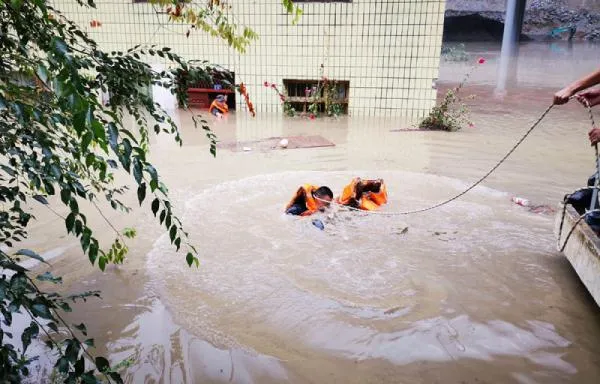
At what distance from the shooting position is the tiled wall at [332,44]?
8750 millimetres

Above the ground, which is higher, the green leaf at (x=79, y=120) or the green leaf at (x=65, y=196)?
the green leaf at (x=79, y=120)

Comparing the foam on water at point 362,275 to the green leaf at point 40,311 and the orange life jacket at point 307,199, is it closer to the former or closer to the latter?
the orange life jacket at point 307,199

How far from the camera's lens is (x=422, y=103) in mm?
9062

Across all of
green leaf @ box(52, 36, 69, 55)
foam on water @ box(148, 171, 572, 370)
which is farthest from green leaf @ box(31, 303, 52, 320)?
foam on water @ box(148, 171, 572, 370)

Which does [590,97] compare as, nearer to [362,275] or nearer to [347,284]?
[362,275]

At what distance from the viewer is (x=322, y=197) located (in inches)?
188

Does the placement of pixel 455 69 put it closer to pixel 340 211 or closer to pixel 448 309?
pixel 340 211

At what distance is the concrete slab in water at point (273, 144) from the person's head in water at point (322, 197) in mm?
2393

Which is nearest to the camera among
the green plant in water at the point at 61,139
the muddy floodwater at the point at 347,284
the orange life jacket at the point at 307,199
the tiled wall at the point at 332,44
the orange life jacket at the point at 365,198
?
the green plant in water at the point at 61,139

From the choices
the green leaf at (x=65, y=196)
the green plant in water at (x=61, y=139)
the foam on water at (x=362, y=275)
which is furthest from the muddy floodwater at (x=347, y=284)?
the green leaf at (x=65, y=196)

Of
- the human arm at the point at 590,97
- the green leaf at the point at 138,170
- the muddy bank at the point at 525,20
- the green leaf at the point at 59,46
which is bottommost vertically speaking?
the green leaf at the point at 138,170

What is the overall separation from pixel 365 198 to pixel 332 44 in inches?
201

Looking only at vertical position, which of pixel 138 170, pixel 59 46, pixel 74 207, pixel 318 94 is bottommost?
pixel 318 94

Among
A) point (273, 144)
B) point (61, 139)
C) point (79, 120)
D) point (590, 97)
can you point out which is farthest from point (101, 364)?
point (273, 144)
